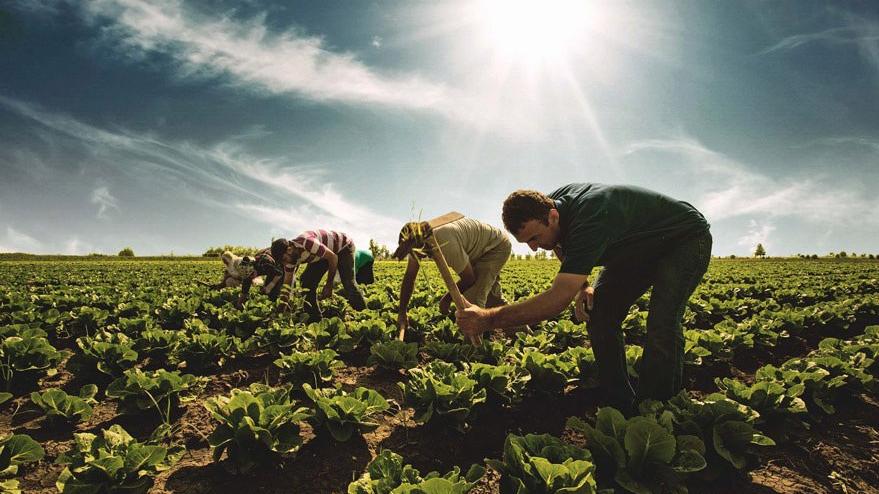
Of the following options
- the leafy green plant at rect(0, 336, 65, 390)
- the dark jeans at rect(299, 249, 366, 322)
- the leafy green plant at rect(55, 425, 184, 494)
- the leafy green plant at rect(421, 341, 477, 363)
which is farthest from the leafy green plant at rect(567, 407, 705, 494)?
the dark jeans at rect(299, 249, 366, 322)

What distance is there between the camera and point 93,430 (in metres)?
3.35

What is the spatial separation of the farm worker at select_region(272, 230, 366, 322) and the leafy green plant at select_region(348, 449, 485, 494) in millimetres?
5054

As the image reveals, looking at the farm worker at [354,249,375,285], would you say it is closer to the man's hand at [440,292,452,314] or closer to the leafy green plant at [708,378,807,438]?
the man's hand at [440,292,452,314]

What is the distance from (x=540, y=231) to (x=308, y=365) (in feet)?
9.08

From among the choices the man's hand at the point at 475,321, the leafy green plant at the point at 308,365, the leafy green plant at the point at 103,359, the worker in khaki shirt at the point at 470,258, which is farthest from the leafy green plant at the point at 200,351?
the man's hand at the point at 475,321

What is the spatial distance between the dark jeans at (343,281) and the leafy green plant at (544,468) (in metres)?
5.91

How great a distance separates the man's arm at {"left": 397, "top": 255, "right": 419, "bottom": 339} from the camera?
5.46 m

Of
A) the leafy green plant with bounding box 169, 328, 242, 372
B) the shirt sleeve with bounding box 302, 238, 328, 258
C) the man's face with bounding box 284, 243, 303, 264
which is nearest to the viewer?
the leafy green plant with bounding box 169, 328, 242, 372

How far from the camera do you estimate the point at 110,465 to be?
2.28 metres

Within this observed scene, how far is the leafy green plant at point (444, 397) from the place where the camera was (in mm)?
3174

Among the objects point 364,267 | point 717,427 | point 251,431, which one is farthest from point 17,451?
point 364,267

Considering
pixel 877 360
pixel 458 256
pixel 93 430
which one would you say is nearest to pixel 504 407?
pixel 458 256

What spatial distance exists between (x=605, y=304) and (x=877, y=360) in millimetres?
3568

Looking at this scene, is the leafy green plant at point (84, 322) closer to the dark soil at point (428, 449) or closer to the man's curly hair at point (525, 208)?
the dark soil at point (428, 449)
